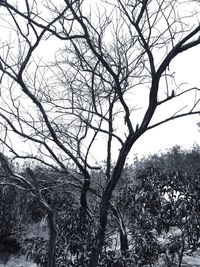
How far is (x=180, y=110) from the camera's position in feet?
12.0

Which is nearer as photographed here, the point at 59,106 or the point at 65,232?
the point at 59,106

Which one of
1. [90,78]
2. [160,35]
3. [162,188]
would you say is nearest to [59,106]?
[90,78]

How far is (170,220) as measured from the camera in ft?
17.9

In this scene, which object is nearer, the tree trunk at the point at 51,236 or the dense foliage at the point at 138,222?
the tree trunk at the point at 51,236

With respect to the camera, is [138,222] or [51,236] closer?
[51,236]

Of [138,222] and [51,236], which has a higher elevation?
[138,222]

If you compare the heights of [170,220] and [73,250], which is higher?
[170,220]

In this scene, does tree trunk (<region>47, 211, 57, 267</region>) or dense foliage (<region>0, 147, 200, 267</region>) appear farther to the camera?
dense foliage (<region>0, 147, 200, 267</region>)

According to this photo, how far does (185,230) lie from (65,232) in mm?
2229

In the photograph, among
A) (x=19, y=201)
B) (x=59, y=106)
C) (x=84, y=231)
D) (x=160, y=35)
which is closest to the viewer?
(x=160, y=35)

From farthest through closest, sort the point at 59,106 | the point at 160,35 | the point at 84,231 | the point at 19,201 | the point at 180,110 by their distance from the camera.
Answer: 1. the point at 19,201
2. the point at 84,231
3. the point at 59,106
4. the point at 160,35
5. the point at 180,110

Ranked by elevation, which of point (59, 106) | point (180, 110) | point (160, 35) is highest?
point (160, 35)

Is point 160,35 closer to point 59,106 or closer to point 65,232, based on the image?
point 59,106

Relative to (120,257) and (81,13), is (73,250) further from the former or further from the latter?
(81,13)
